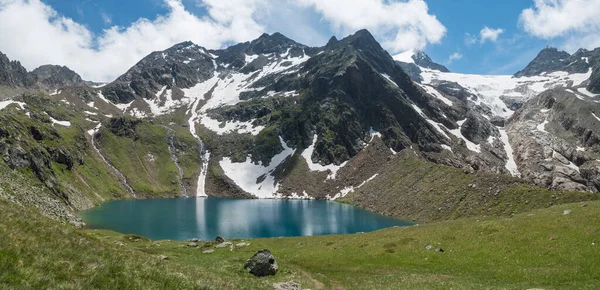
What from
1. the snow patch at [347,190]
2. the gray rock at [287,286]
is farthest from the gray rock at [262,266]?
the snow patch at [347,190]

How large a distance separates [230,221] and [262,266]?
86.2 meters

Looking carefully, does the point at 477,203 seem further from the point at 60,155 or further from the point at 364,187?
the point at 60,155

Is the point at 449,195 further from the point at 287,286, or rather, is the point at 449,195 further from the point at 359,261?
the point at 287,286

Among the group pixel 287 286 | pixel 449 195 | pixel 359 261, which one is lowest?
pixel 359 261

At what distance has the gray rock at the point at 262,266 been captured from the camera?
1171 inches

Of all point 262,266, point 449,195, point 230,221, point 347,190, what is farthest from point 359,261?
point 347,190

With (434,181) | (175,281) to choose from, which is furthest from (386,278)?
(434,181)

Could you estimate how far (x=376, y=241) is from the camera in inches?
1850

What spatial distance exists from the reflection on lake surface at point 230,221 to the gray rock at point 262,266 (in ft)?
187

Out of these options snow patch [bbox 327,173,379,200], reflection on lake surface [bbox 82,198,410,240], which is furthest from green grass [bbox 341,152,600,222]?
snow patch [bbox 327,173,379,200]

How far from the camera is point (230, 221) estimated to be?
112750 millimetres

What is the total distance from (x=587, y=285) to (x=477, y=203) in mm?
80274

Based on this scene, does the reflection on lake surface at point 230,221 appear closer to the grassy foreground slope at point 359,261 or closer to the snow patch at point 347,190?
the snow patch at point 347,190

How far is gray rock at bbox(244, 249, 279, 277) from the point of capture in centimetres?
2974
